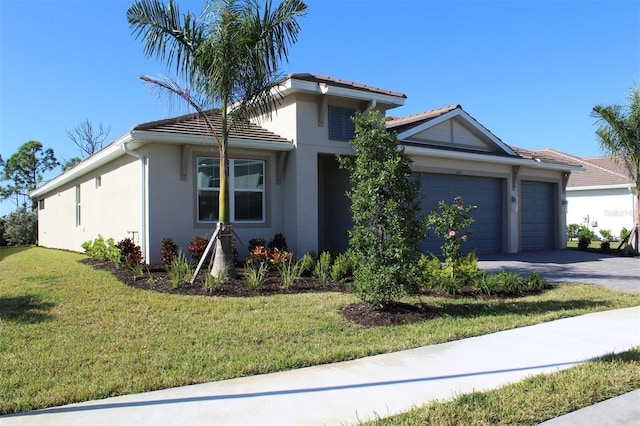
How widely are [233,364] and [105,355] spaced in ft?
5.06

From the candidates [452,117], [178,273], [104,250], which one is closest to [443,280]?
[178,273]

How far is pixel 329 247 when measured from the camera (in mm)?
15695

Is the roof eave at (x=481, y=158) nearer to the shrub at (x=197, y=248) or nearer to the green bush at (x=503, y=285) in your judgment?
the green bush at (x=503, y=285)

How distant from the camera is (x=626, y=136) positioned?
17781mm

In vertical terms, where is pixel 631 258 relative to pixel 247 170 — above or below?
below

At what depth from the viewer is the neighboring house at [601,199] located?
28688 mm

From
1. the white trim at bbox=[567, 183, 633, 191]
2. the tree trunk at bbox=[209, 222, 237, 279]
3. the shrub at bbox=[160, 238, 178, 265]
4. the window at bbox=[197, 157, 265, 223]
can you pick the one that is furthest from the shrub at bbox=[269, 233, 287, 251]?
the white trim at bbox=[567, 183, 633, 191]

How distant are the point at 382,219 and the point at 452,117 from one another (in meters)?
10.0

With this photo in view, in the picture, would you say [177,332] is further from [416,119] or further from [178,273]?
[416,119]

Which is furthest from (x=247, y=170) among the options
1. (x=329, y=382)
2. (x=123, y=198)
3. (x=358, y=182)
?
(x=329, y=382)

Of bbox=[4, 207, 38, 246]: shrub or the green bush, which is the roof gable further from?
bbox=[4, 207, 38, 246]: shrub

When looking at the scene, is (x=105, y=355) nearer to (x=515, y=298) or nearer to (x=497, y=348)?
(x=497, y=348)

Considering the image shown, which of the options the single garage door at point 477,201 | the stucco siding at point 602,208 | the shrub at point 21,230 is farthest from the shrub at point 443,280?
the shrub at point 21,230

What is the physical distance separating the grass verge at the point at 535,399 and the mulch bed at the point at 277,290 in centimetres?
272
